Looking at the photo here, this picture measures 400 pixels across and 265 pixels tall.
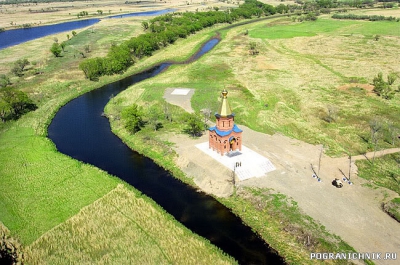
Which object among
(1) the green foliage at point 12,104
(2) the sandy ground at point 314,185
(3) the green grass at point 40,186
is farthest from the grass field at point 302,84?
(3) the green grass at point 40,186

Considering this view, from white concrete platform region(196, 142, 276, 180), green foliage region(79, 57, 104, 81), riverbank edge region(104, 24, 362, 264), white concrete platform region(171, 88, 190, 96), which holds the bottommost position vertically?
riverbank edge region(104, 24, 362, 264)

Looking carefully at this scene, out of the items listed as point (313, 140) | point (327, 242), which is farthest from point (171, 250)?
point (313, 140)

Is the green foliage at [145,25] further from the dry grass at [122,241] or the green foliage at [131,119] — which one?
the dry grass at [122,241]

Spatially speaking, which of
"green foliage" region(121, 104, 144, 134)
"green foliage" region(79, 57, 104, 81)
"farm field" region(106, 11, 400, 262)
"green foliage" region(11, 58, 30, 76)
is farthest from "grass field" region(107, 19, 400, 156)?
"green foliage" region(11, 58, 30, 76)

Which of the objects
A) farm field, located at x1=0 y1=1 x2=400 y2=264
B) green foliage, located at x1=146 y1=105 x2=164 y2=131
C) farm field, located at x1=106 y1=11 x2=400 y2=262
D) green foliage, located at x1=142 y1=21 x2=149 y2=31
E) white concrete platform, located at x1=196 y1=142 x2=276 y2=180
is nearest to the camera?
farm field, located at x1=0 y1=1 x2=400 y2=264

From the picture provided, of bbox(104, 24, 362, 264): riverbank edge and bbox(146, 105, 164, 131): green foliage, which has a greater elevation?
bbox(146, 105, 164, 131): green foliage

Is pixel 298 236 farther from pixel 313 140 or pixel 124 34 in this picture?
pixel 124 34

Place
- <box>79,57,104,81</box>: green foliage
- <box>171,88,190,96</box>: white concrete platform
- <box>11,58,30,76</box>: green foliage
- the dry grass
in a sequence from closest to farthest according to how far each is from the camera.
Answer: the dry grass
<box>171,88,190,96</box>: white concrete platform
<box>79,57,104,81</box>: green foliage
<box>11,58,30,76</box>: green foliage

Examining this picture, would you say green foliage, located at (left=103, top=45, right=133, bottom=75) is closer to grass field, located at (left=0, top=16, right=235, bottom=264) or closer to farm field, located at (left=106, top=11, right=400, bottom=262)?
farm field, located at (left=106, top=11, right=400, bottom=262)
